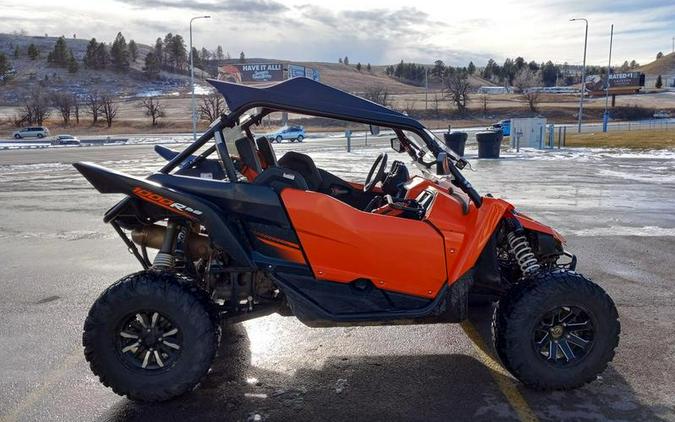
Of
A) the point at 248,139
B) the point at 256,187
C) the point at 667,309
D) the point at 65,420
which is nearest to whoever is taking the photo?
the point at 65,420

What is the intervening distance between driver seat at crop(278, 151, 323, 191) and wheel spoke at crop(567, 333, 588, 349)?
2.25 m

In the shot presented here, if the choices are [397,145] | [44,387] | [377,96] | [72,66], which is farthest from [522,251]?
[72,66]

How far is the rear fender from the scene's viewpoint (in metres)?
3.67

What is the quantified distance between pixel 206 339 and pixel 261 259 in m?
0.60

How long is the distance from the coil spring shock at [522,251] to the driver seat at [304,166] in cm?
165

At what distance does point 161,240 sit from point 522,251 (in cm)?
256

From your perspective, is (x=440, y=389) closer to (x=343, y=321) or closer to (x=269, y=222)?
(x=343, y=321)

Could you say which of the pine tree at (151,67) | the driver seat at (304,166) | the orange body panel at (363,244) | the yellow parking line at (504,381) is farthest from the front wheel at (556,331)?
the pine tree at (151,67)

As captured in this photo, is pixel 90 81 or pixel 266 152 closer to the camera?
pixel 266 152

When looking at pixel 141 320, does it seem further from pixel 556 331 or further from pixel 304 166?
pixel 556 331

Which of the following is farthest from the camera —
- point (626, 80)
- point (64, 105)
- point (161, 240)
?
point (626, 80)

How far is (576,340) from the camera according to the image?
3.81 meters

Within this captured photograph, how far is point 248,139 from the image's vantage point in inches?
168

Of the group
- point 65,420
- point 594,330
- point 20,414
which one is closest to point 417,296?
point 594,330
